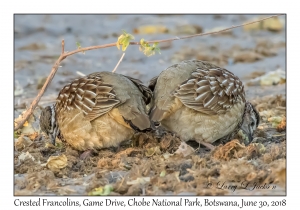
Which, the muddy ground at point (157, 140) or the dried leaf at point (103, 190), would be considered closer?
the dried leaf at point (103, 190)

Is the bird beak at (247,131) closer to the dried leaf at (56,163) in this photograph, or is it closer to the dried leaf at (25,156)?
the dried leaf at (56,163)

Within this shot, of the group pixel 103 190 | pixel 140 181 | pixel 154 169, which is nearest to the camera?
pixel 103 190

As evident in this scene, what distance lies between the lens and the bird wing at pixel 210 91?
805 centimetres

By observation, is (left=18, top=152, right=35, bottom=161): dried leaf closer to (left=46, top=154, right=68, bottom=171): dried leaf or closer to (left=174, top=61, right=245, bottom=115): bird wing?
(left=46, top=154, right=68, bottom=171): dried leaf

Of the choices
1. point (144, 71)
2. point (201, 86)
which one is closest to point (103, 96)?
point (201, 86)

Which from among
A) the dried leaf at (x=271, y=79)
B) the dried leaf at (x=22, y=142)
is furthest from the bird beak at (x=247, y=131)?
the dried leaf at (x=271, y=79)

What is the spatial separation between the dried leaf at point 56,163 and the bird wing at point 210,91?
1.64 meters

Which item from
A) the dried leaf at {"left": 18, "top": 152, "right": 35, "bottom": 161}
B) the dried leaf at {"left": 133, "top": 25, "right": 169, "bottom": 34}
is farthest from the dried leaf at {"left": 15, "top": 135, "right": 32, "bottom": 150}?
the dried leaf at {"left": 133, "top": 25, "right": 169, "bottom": 34}

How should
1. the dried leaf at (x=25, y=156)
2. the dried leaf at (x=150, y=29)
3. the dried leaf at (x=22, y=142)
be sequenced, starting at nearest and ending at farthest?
the dried leaf at (x=25, y=156) → the dried leaf at (x=22, y=142) → the dried leaf at (x=150, y=29)

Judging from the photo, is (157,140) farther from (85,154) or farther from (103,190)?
(103,190)

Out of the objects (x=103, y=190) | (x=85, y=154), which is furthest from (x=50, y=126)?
(x=103, y=190)

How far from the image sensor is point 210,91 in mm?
8289

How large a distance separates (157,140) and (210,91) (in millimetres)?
953

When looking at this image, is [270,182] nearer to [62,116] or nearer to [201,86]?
[201,86]
